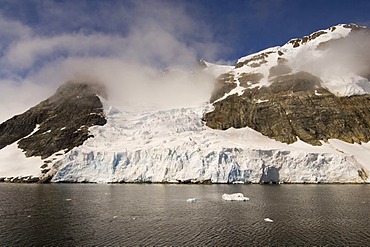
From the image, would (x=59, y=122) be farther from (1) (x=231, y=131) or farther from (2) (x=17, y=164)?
(1) (x=231, y=131)

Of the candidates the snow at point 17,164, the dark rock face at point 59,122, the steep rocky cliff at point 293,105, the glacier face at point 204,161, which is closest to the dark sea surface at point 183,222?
the glacier face at point 204,161

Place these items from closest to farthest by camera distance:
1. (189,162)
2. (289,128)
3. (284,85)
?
(189,162)
(289,128)
(284,85)

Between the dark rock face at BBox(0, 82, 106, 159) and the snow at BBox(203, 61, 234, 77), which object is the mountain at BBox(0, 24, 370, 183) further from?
the snow at BBox(203, 61, 234, 77)

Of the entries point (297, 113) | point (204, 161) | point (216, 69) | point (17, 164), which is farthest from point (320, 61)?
point (17, 164)

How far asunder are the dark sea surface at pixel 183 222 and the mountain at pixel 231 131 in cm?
3164

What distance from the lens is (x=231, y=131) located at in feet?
333

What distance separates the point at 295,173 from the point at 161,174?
1180 inches

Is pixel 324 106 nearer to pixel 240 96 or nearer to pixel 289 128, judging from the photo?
pixel 289 128

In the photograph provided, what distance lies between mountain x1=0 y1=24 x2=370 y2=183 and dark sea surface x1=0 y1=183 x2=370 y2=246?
31642 mm

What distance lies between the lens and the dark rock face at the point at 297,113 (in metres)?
95.1

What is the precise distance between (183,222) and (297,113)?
77.3 meters

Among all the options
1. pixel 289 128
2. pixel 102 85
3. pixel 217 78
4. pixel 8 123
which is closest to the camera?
pixel 289 128

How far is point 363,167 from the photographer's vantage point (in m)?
78.8

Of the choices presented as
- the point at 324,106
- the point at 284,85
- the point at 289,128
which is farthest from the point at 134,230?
the point at 284,85
